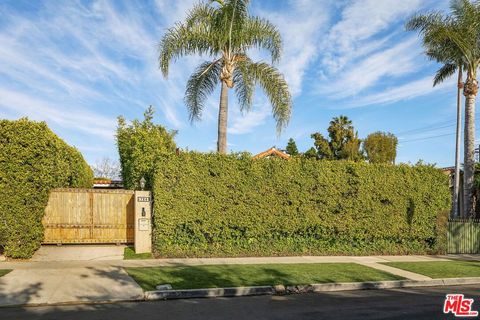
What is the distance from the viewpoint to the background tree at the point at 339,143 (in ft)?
145

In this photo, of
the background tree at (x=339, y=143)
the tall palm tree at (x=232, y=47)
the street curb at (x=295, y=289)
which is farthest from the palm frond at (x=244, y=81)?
the background tree at (x=339, y=143)

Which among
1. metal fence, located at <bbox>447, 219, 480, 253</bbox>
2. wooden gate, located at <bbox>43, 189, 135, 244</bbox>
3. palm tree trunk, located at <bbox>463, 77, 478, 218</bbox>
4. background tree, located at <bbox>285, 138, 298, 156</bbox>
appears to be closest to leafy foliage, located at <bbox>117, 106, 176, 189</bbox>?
wooden gate, located at <bbox>43, 189, 135, 244</bbox>

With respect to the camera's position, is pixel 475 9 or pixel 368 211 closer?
pixel 368 211

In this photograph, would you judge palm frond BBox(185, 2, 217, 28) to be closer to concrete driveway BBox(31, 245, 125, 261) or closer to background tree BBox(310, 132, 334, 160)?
concrete driveway BBox(31, 245, 125, 261)

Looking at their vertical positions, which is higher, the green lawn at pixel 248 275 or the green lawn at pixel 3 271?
the green lawn at pixel 3 271

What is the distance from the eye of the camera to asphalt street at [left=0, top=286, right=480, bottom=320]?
675 cm

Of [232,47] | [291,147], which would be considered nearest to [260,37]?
[232,47]

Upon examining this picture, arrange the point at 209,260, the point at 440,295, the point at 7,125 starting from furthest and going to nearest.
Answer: the point at 209,260 → the point at 7,125 → the point at 440,295

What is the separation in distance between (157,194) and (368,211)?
7968 millimetres

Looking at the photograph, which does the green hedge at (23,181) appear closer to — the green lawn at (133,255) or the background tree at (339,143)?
the green lawn at (133,255)

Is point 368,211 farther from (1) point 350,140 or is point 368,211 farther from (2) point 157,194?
(1) point 350,140

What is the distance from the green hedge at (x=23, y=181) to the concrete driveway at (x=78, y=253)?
1.65 ft

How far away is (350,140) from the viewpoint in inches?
1759

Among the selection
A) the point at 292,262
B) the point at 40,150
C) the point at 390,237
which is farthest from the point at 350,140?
the point at 40,150
